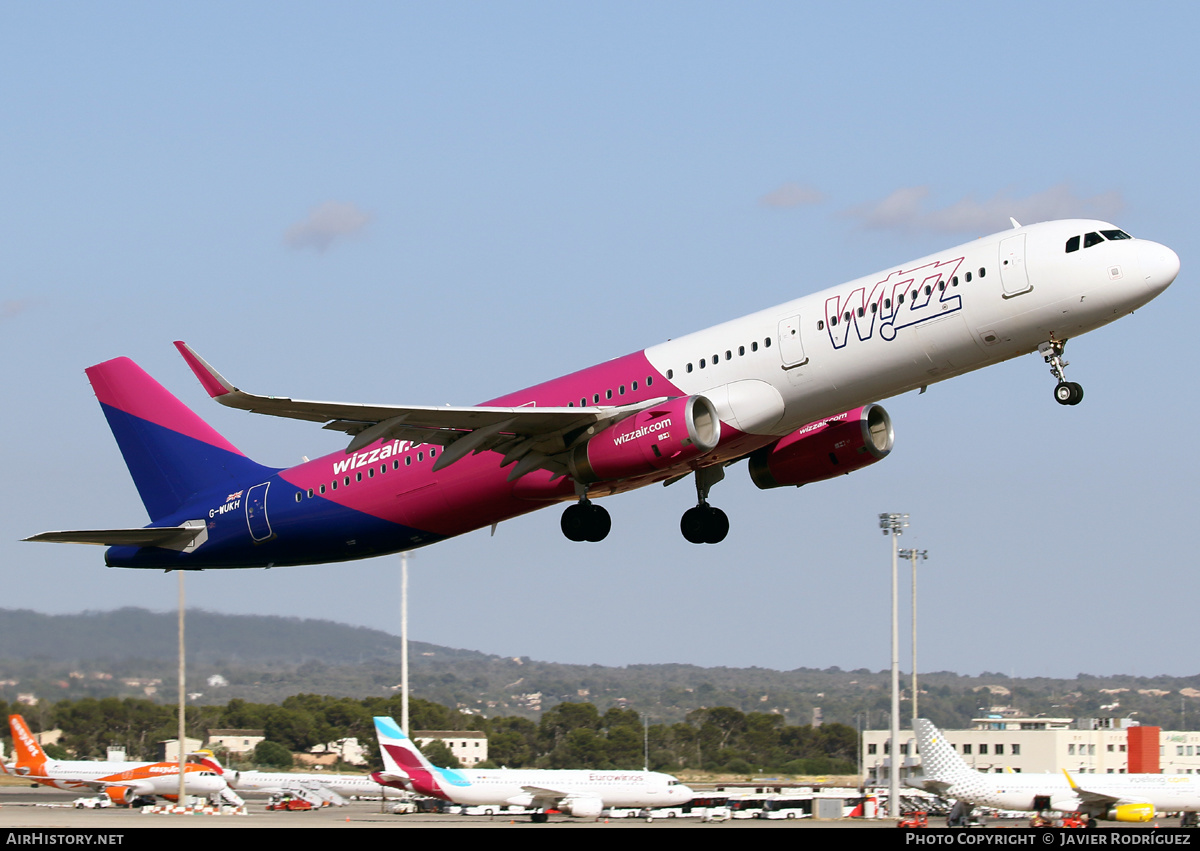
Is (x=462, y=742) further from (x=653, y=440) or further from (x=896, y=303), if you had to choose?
(x=896, y=303)

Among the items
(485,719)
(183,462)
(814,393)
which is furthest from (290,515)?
(485,719)

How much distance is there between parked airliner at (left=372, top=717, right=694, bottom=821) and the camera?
5403cm

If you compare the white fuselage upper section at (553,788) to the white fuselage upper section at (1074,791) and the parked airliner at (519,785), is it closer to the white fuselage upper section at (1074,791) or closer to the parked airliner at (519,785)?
the parked airliner at (519,785)

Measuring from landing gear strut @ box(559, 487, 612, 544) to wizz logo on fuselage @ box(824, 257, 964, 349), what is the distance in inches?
281

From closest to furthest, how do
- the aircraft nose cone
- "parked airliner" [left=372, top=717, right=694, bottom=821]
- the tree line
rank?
1. the aircraft nose cone
2. "parked airliner" [left=372, top=717, right=694, bottom=821]
3. the tree line

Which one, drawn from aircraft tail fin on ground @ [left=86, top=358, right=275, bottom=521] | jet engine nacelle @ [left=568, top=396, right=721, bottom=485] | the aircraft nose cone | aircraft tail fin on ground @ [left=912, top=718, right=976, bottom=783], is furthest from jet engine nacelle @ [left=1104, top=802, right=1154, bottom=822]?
aircraft tail fin on ground @ [left=86, top=358, right=275, bottom=521]

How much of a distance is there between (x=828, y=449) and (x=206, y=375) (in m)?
14.1

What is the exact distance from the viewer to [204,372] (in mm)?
27172

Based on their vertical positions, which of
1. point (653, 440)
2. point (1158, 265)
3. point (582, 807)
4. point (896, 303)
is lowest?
point (582, 807)

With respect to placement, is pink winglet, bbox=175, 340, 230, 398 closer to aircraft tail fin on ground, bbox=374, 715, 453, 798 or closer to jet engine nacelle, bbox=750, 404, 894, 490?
jet engine nacelle, bbox=750, 404, 894, 490

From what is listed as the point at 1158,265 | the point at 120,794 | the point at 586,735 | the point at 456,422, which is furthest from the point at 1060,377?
the point at 586,735

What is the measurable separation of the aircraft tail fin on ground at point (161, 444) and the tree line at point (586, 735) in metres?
43.3

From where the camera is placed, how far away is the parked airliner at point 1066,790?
157ft
